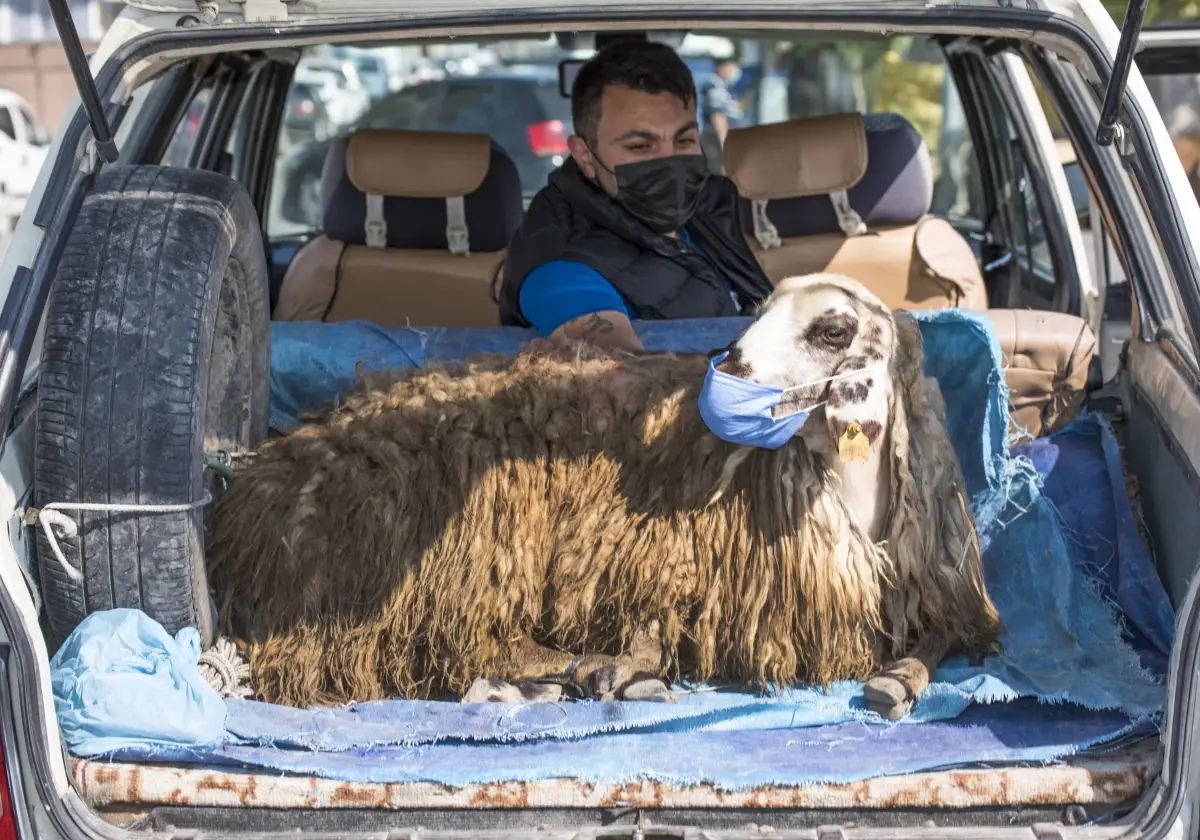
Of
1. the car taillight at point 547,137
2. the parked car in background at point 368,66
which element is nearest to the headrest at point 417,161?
the car taillight at point 547,137

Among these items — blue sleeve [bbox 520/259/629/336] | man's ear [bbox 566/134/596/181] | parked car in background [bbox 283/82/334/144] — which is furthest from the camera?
parked car in background [bbox 283/82/334/144]

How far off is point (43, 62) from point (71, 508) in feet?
79.2

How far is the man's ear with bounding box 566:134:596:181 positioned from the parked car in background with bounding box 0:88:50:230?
43.9ft

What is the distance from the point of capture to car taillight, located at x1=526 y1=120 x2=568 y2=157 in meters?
9.01

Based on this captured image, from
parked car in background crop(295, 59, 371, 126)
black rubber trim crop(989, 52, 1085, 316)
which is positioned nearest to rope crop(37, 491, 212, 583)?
black rubber trim crop(989, 52, 1085, 316)

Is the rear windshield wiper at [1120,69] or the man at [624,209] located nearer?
the rear windshield wiper at [1120,69]

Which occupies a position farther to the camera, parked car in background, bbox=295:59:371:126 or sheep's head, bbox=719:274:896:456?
Result: parked car in background, bbox=295:59:371:126

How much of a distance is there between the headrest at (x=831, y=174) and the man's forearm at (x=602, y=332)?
162 cm

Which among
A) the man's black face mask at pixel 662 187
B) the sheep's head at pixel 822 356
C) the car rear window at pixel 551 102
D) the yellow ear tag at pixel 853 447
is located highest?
the car rear window at pixel 551 102

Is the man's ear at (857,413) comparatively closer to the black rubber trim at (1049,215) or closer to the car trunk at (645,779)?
the car trunk at (645,779)

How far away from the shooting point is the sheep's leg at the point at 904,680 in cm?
298

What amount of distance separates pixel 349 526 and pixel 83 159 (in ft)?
3.32

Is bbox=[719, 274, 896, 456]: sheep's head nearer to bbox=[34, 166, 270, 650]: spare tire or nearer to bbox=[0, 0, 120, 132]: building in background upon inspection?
bbox=[34, 166, 270, 650]: spare tire

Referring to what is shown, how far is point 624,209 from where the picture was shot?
4223mm
